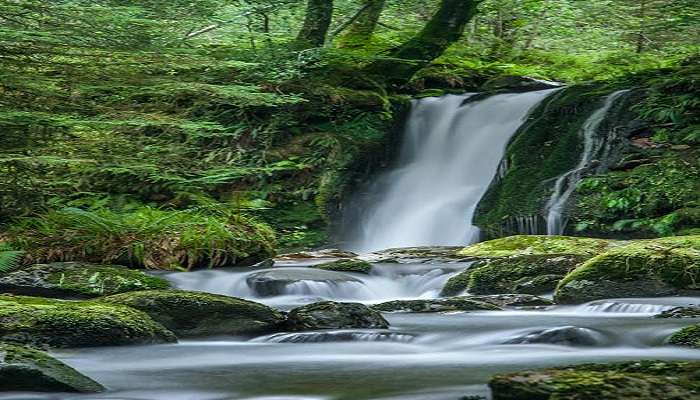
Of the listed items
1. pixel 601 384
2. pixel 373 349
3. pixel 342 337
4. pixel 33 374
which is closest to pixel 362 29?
pixel 342 337

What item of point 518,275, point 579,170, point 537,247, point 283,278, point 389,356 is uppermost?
point 579,170

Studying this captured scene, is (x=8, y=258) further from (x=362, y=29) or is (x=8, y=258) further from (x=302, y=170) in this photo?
(x=362, y=29)

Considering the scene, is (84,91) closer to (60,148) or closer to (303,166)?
(60,148)

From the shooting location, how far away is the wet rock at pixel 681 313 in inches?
259

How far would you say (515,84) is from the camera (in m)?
16.4

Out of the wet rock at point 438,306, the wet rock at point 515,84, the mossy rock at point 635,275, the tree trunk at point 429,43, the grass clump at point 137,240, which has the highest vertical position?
the tree trunk at point 429,43

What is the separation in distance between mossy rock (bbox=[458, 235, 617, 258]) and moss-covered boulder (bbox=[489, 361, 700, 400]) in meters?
5.48

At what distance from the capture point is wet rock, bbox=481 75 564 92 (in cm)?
1628

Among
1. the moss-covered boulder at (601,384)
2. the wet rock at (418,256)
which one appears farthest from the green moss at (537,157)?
the moss-covered boulder at (601,384)

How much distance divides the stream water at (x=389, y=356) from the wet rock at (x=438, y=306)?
209 mm

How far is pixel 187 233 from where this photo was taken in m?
10.2

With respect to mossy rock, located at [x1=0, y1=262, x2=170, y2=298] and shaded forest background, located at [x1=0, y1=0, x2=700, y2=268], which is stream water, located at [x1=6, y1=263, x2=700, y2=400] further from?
shaded forest background, located at [x1=0, y1=0, x2=700, y2=268]

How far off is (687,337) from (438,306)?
2.42 m

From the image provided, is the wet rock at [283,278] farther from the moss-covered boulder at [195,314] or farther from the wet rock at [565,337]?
the wet rock at [565,337]
